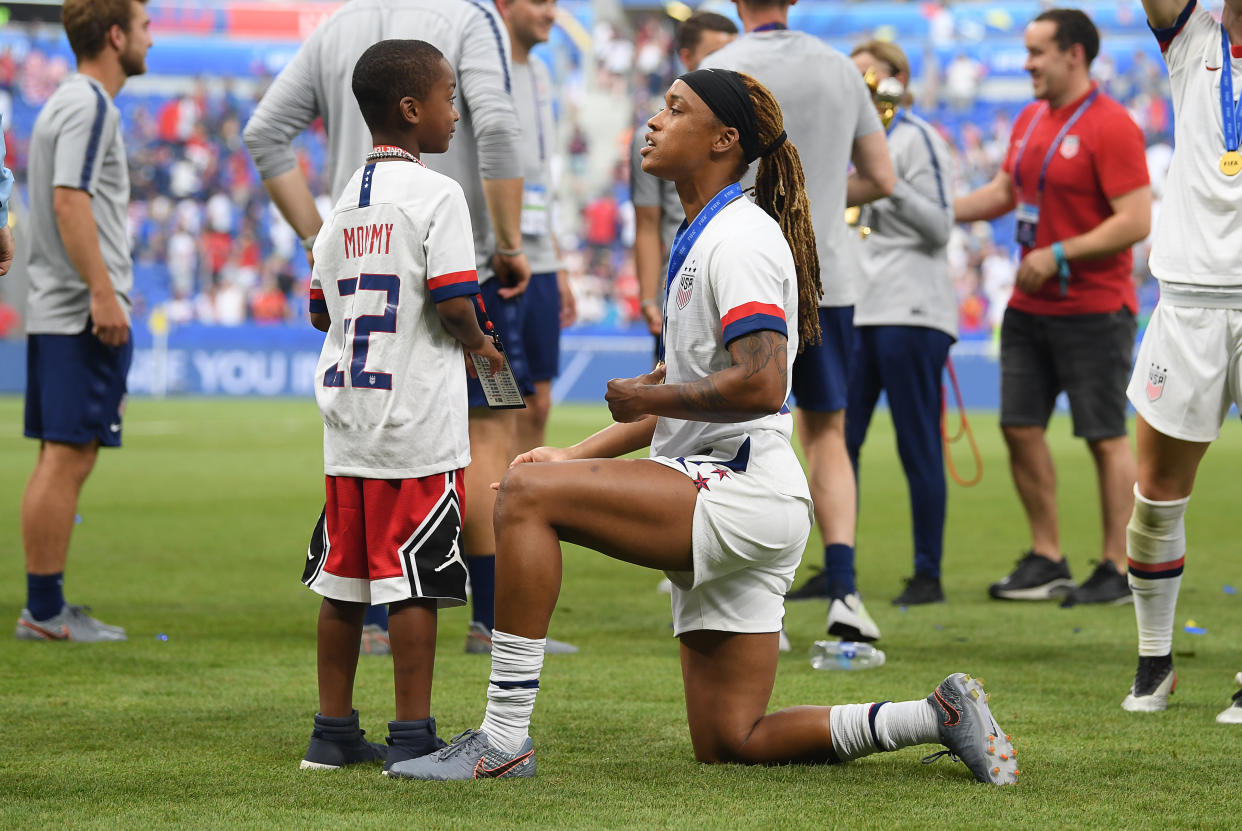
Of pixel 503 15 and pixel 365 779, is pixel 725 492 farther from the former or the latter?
pixel 503 15

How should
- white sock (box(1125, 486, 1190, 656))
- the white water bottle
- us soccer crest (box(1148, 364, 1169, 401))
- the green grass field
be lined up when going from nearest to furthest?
1. the green grass field
2. us soccer crest (box(1148, 364, 1169, 401))
3. white sock (box(1125, 486, 1190, 656))
4. the white water bottle

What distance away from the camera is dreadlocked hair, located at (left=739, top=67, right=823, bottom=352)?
329cm

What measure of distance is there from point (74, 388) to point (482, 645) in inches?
67.7

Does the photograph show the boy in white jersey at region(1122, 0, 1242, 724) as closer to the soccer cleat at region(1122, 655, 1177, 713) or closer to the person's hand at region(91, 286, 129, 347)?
the soccer cleat at region(1122, 655, 1177, 713)

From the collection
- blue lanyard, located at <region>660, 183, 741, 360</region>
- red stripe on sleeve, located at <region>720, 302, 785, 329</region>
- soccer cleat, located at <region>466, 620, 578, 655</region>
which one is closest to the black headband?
blue lanyard, located at <region>660, 183, 741, 360</region>

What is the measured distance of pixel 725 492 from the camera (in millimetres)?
3027

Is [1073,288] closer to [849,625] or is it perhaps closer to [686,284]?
[849,625]

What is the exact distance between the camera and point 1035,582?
611cm

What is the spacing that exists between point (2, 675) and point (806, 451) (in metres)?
2.72

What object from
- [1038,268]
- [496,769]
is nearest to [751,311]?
[496,769]

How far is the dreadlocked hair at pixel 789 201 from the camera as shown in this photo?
3285mm

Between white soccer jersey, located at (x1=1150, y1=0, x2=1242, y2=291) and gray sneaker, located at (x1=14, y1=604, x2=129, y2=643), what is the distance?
3.58 meters

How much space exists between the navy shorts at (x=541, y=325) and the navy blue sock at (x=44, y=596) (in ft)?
6.00

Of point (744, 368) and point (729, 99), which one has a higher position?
point (729, 99)
